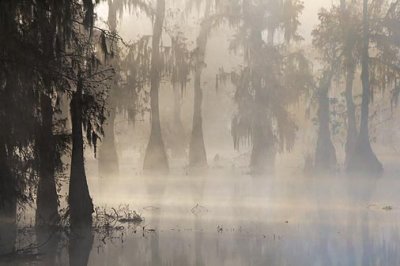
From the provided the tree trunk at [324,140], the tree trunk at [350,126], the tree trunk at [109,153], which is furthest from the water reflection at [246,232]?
the tree trunk at [350,126]

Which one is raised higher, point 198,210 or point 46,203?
point 46,203

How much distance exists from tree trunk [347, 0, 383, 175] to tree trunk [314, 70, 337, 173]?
121 centimetres

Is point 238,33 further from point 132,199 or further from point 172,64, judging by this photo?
point 132,199

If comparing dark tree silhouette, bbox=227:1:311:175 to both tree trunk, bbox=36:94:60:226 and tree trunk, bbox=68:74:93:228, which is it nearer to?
tree trunk, bbox=68:74:93:228

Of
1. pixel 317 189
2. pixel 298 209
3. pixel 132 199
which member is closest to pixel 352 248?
pixel 298 209

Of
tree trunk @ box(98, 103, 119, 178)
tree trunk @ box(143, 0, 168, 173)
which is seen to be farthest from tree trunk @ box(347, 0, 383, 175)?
tree trunk @ box(98, 103, 119, 178)

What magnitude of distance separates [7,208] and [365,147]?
69.0 feet

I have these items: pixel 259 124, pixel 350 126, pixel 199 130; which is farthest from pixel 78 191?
pixel 350 126

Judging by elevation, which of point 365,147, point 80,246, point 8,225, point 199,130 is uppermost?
point 199,130

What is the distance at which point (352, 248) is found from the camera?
1148 centimetres

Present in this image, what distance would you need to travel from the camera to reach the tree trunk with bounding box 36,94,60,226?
11.5m

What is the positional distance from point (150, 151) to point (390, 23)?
40.7 ft

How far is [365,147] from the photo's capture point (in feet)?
99.9

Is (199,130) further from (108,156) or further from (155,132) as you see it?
(108,156)
